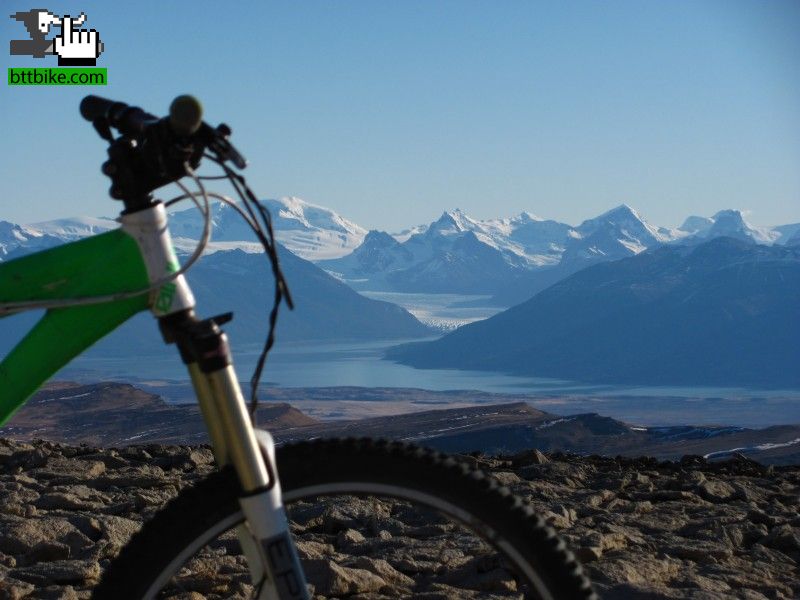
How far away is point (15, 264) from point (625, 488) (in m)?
6.13

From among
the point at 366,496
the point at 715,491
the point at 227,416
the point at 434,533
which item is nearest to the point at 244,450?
the point at 227,416

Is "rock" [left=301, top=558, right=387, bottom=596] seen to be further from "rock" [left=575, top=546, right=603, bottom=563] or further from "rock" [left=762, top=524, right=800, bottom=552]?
"rock" [left=762, top=524, right=800, bottom=552]

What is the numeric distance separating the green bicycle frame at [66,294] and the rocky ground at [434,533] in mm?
1911

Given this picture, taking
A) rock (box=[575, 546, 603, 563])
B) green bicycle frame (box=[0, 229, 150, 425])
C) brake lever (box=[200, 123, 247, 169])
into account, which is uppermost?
brake lever (box=[200, 123, 247, 169])

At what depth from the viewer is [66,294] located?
207 cm

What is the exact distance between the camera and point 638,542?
5152 millimetres

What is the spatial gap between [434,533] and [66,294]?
3.46 metres

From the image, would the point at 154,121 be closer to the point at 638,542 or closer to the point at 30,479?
the point at 638,542

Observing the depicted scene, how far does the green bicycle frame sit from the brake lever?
10.3 inches

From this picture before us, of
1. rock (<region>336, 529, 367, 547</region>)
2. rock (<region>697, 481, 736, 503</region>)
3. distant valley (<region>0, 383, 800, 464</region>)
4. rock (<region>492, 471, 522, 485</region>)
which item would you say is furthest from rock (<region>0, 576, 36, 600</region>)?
distant valley (<region>0, 383, 800, 464</region>)

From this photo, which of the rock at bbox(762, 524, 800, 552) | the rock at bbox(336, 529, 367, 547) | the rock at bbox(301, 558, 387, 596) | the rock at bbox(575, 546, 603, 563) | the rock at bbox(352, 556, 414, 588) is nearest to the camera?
the rock at bbox(301, 558, 387, 596)

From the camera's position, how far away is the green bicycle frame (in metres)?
2.07

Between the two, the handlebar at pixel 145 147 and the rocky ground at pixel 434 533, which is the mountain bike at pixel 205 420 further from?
the rocky ground at pixel 434 533

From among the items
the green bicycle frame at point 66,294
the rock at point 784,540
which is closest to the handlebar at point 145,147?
the green bicycle frame at point 66,294
